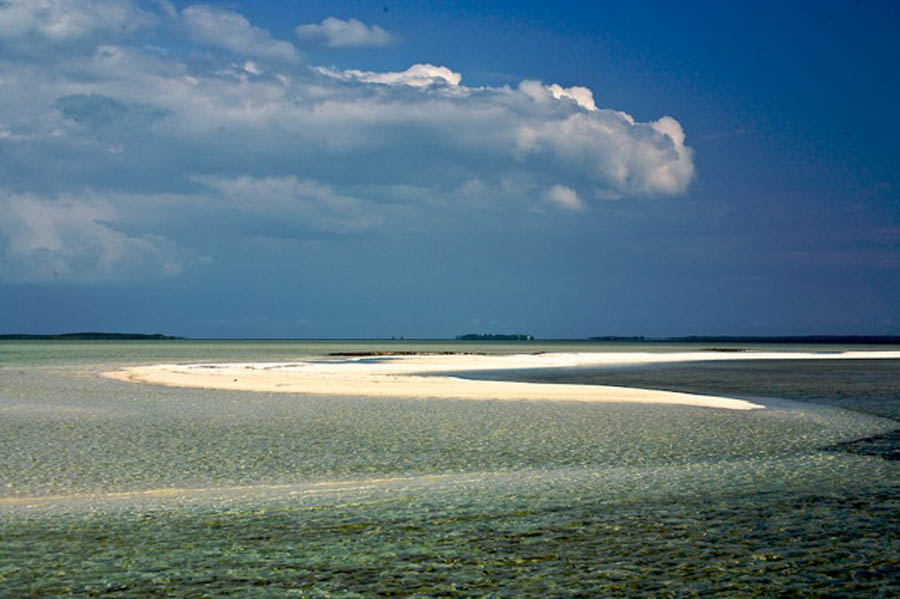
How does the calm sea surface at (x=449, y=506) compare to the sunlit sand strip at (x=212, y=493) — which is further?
the sunlit sand strip at (x=212, y=493)

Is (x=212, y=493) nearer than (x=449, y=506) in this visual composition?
No

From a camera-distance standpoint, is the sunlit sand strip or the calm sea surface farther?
the sunlit sand strip

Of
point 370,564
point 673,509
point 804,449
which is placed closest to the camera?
point 370,564

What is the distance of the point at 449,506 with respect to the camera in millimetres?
10453

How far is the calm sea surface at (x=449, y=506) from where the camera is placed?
7.31m

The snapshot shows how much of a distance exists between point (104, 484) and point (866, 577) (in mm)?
9428

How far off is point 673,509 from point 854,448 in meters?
7.19

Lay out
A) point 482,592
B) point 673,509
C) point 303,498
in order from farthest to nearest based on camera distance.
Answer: point 303,498, point 673,509, point 482,592

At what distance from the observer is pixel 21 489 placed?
11734 millimetres

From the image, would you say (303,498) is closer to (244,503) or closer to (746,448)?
(244,503)

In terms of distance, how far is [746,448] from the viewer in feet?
52.2

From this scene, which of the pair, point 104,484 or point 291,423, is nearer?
point 104,484

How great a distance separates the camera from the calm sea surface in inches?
288

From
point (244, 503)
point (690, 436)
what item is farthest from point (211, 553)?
point (690, 436)
